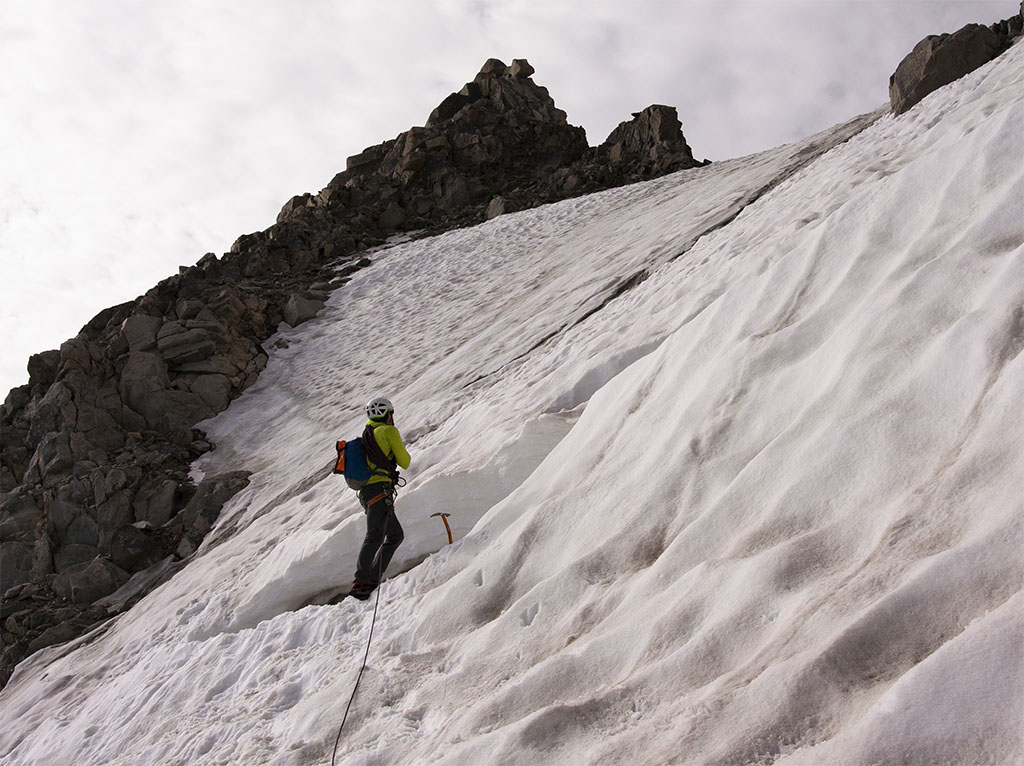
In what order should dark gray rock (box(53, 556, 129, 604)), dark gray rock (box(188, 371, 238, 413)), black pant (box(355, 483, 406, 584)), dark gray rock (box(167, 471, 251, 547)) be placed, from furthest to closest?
dark gray rock (box(188, 371, 238, 413))
dark gray rock (box(167, 471, 251, 547))
dark gray rock (box(53, 556, 129, 604))
black pant (box(355, 483, 406, 584))

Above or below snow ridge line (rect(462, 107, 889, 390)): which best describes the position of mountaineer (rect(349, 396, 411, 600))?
below

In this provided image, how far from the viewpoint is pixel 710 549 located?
3.38 meters

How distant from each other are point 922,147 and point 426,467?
5.97m

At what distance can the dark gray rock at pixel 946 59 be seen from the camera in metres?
11.4

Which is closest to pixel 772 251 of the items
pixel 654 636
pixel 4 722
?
pixel 654 636

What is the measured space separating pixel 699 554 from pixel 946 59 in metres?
11.6

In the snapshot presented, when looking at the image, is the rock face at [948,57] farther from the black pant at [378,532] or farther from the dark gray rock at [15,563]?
the dark gray rock at [15,563]

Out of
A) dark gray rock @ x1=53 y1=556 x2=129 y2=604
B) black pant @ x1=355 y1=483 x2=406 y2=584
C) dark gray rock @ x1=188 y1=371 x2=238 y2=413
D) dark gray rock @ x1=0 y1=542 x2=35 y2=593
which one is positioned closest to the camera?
black pant @ x1=355 y1=483 x2=406 y2=584

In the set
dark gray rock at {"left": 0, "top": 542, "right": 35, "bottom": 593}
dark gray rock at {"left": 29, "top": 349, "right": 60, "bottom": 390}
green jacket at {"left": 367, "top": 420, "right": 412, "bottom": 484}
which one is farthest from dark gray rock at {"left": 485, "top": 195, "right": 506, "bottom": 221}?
green jacket at {"left": 367, "top": 420, "right": 412, "bottom": 484}

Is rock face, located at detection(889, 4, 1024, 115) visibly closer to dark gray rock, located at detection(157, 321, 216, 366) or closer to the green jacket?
the green jacket

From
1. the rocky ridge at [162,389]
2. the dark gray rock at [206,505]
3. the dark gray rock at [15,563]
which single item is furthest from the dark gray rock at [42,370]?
the dark gray rock at [206,505]

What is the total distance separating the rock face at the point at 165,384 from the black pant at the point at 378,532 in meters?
5.21

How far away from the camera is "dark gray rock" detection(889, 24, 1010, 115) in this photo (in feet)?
37.6

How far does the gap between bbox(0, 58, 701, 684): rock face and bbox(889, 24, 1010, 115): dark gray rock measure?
12.4m
